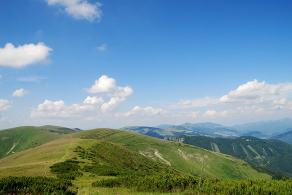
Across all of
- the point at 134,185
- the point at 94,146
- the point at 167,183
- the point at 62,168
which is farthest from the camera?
the point at 94,146

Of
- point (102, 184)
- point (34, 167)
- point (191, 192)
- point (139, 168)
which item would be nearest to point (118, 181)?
point (102, 184)

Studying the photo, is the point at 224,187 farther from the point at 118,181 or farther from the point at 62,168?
the point at 62,168

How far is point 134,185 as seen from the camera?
34.8 metres

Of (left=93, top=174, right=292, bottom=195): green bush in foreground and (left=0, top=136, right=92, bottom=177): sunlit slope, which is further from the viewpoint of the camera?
(left=0, top=136, right=92, bottom=177): sunlit slope

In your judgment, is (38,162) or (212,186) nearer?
(212,186)

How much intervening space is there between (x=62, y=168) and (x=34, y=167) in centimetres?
660

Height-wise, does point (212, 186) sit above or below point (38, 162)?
below

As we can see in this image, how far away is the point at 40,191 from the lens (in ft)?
82.4

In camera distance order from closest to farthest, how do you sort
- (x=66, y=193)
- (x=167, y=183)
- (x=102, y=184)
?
(x=66, y=193) → (x=167, y=183) → (x=102, y=184)

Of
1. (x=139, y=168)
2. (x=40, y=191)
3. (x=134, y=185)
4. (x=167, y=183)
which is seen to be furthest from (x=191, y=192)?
(x=139, y=168)

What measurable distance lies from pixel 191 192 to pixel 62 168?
3777 centimetres

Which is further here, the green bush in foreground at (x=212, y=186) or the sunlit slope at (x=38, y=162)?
the sunlit slope at (x=38, y=162)

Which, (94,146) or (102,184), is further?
(94,146)

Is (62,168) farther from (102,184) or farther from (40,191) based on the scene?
(40,191)
